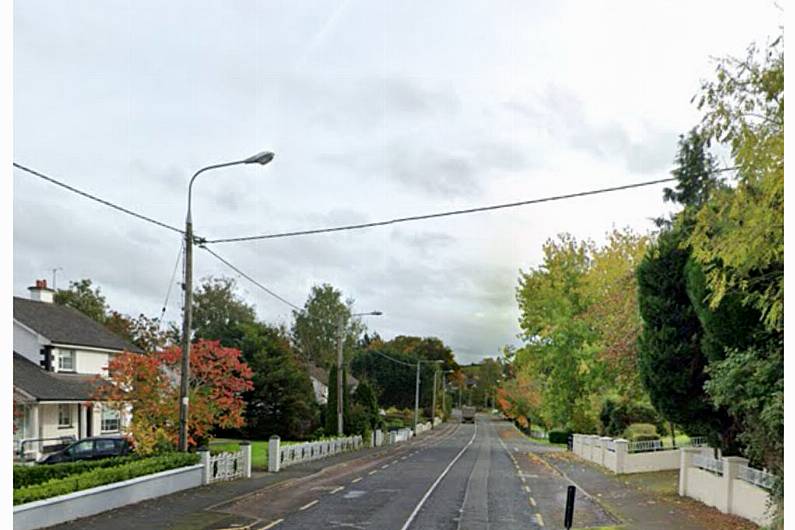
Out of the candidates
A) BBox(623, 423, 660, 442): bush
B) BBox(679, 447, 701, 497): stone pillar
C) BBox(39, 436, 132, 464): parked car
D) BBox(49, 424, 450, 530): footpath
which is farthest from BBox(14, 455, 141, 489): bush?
BBox(623, 423, 660, 442): bush

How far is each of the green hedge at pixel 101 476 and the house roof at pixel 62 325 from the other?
20613 millimetres

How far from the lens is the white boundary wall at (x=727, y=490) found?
16.6 m

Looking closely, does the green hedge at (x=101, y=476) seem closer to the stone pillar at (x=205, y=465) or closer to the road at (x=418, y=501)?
the stone pillar at (x=205, y=465)

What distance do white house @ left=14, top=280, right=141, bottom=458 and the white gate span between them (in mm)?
8509

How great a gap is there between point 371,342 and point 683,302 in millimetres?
112861

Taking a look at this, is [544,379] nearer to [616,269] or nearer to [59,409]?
[616,269]

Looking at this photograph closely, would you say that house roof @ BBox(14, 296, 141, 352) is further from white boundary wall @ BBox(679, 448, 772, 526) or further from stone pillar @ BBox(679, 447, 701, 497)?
white boundary wall @ BBox(679, 448, 772, 526)

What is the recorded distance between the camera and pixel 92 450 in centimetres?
3002

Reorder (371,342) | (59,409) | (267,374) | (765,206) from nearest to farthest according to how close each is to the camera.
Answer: (765,206) < (59,409) < (267,374) < (371,342)

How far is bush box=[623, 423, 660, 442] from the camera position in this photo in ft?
112

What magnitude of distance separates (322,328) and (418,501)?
79.5 metres

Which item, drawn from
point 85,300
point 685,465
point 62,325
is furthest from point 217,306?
point 685,465

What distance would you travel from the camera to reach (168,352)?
27531mm
